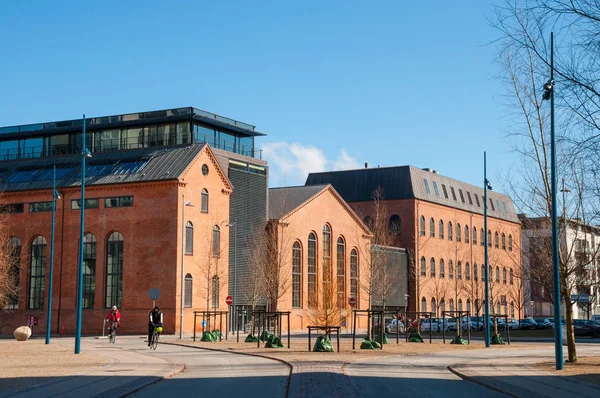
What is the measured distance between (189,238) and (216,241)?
378cm

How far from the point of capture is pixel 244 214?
7156 cm

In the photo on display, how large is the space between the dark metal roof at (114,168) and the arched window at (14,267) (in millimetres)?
4668

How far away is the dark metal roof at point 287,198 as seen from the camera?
7550 centimetres

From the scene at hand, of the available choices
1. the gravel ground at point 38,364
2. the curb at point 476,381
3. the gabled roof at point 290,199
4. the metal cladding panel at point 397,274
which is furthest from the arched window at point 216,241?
the curb at point 476,381

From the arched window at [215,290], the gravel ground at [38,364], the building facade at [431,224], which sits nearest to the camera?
the gravel ground at [38,364]

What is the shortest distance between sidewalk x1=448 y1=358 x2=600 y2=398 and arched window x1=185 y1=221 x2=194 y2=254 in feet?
124

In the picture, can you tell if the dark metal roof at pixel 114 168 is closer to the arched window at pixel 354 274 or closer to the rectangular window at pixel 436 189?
the arched window at pixel 354 274

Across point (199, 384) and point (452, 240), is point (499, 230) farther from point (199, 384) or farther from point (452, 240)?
point (199, 384)

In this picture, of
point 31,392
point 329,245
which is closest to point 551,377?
point 31,392

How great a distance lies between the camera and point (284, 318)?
7256 cm

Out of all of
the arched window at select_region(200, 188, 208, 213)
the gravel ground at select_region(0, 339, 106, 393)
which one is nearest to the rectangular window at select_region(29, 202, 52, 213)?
the arched window at select_region(200, 188, 208, 213)

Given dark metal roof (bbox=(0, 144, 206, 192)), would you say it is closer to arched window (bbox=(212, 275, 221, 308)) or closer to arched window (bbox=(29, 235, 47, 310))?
arched window (bbox=(29, 235, 47, 310))

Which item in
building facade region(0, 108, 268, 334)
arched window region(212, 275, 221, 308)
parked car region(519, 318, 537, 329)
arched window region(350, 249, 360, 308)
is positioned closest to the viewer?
building facade region(0, 108, 268, 334)

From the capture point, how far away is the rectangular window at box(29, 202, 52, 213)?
222ft
